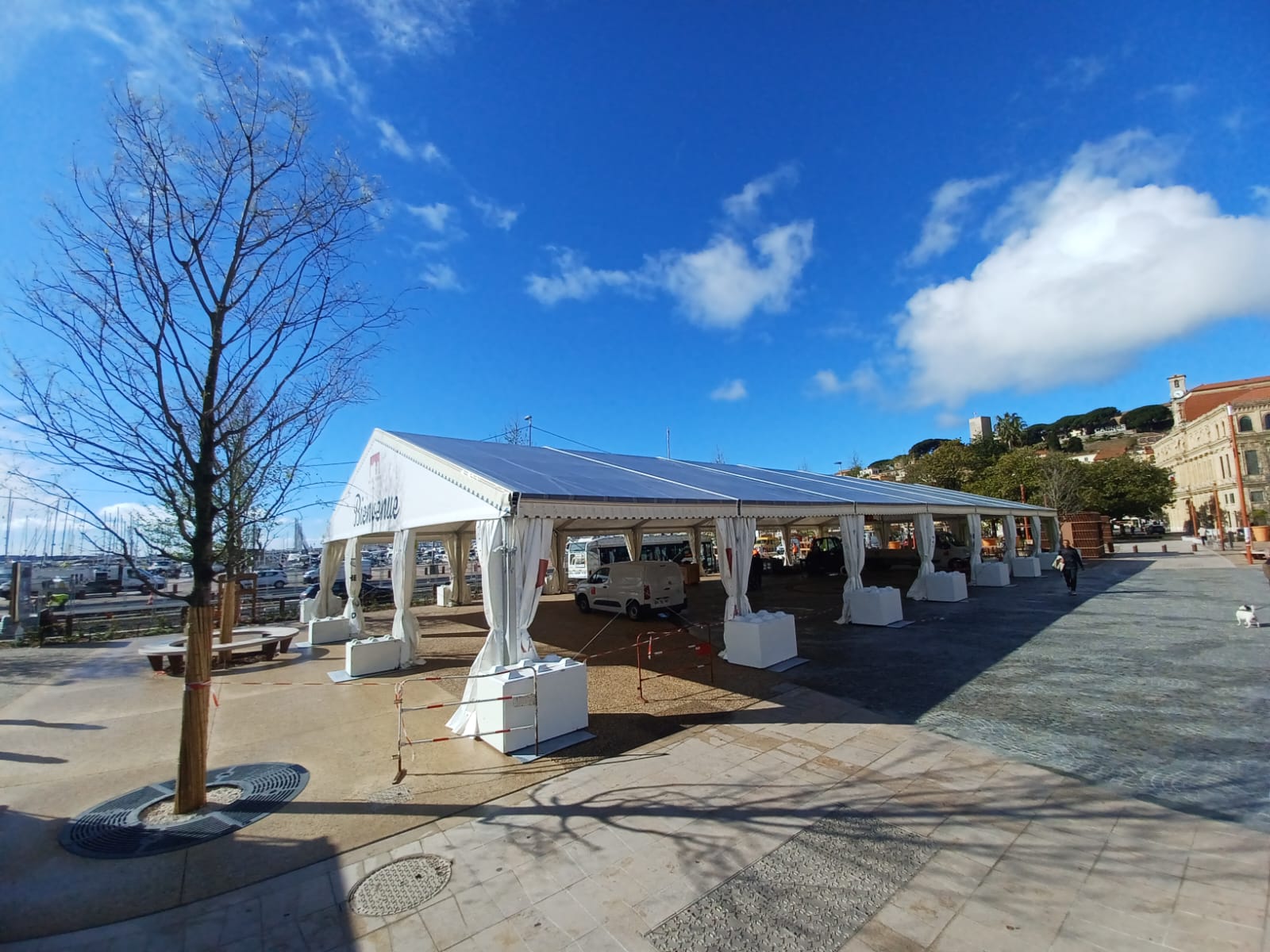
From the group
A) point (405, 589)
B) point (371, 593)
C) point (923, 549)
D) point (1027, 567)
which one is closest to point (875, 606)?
point (923, 549)

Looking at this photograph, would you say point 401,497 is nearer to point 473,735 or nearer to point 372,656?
point 372,656

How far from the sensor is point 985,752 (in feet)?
18.6

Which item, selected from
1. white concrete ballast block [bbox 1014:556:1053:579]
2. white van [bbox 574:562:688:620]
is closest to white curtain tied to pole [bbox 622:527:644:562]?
white van [bbox 574:562:688:620]

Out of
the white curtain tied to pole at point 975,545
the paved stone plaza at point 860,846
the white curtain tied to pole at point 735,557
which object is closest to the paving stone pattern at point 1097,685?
the paved stone plaza at point 860,846

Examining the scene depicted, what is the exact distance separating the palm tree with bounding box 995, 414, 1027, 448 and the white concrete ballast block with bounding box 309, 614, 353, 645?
72.3 metres

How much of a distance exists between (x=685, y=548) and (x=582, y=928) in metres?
27.7

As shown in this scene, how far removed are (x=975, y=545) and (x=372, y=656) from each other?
19.2m

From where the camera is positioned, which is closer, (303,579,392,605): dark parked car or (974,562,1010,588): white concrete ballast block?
(974,562,1010,588): white concrete ballast block

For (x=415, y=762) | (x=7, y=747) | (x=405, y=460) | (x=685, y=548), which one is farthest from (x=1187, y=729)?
(x=685, y=548)

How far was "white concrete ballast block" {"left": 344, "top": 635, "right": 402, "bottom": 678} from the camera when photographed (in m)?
10.3

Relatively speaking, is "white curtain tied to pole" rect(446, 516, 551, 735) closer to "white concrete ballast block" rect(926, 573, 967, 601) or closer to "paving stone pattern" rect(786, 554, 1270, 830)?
"paving stone pattern" rect(786, 554, 1270, 830)

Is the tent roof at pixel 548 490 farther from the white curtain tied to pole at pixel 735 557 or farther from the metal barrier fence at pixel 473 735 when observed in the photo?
the metal barrier fence at pixel 473 735

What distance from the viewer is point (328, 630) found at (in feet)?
46.8

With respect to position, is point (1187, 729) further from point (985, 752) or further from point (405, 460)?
point (405, 460)
